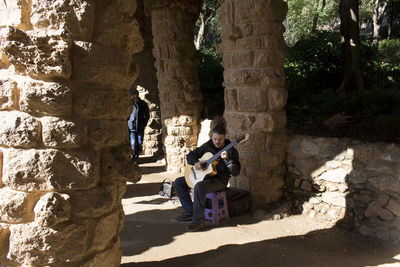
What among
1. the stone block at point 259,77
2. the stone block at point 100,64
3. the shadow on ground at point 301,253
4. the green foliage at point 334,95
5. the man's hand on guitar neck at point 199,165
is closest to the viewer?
the stone block at point 100,64

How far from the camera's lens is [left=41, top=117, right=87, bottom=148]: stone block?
2.13 m

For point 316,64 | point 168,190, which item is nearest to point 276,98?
point 168,190

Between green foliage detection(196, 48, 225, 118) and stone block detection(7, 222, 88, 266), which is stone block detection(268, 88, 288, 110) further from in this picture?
green foliage detection(196, 48, 225, 118)

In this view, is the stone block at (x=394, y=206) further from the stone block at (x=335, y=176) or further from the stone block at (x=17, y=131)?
the stone block at (x=17, y=131)

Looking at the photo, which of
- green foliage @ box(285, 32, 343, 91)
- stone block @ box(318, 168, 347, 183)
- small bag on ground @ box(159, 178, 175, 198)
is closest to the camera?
stone block @ box(318, 168, 347, 183)

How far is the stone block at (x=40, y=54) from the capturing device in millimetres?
2070

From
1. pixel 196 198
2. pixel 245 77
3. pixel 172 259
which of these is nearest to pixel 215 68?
pixel 245 77

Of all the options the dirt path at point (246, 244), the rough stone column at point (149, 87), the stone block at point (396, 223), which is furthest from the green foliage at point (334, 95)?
the rough stone column at point (149, 87)

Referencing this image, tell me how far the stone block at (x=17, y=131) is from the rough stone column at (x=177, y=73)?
5.95 m

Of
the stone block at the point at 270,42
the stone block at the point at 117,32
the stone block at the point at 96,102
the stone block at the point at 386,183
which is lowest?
the stone block at the point at 386,183

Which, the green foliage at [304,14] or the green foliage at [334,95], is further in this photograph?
the green foliage at [304,14]

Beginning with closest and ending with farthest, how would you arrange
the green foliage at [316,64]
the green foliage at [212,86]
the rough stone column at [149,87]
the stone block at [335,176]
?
the stone block at [335,176] → the green foliage at [316,64] → the green foliage at [212,86] → the rough stone column at [149,87]

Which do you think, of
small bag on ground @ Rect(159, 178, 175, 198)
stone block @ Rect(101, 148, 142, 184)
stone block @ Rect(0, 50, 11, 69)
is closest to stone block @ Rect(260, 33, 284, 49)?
small bag on ground @ Rect(159, 178, 175, 198)

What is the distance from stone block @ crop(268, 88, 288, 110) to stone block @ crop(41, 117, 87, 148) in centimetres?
363
